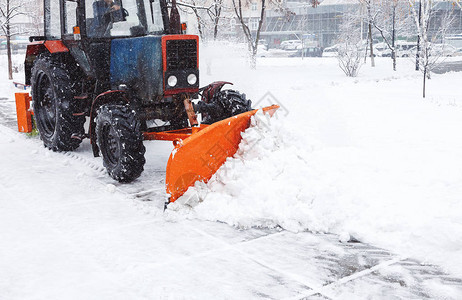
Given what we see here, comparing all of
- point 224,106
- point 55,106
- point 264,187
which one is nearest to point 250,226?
point 264,187

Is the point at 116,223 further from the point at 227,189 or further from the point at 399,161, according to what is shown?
the point at 399,161

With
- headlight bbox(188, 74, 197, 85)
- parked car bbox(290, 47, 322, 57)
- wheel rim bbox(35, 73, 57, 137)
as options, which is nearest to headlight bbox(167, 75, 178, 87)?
headlight bbox(188, 74, 197, 85)

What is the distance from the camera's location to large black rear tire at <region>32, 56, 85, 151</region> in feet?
22.2

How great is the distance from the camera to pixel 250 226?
14.7 feet

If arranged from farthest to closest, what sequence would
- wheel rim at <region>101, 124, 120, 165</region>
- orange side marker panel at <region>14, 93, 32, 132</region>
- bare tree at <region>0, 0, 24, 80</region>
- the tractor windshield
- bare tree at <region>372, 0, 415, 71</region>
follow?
1. bare tree at <region>372, 0, 415, 71</region>
2. bare tree at <region>0, 0, 24, 80</region>
3. orange side marker panel at <region>14, 93, 32, 132</region>
4. the tractor windshield
5. wheel rim at <region>101, 124, 120, 165</region>

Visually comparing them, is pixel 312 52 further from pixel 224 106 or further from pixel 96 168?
pixel 96 168

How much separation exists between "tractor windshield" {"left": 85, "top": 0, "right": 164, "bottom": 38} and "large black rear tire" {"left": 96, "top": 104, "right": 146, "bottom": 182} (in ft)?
3.96

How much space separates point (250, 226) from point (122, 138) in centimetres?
181

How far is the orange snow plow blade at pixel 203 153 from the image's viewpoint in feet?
15.4

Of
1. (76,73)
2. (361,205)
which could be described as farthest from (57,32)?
(361,205)

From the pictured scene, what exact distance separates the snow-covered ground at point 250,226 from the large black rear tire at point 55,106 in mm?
413

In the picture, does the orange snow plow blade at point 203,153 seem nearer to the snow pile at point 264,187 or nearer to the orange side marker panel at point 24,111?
the snow pile at point 264,187

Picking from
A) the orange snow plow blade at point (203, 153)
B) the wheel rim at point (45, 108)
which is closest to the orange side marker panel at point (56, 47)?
the wheel rim at point (45, 108)

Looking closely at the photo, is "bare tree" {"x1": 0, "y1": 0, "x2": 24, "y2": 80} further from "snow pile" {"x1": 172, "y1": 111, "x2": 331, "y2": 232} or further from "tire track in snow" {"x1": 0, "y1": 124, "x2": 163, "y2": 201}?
"snow pile" {"x1": 172, "y1": 111, "x2": 331, "y2": 232}
